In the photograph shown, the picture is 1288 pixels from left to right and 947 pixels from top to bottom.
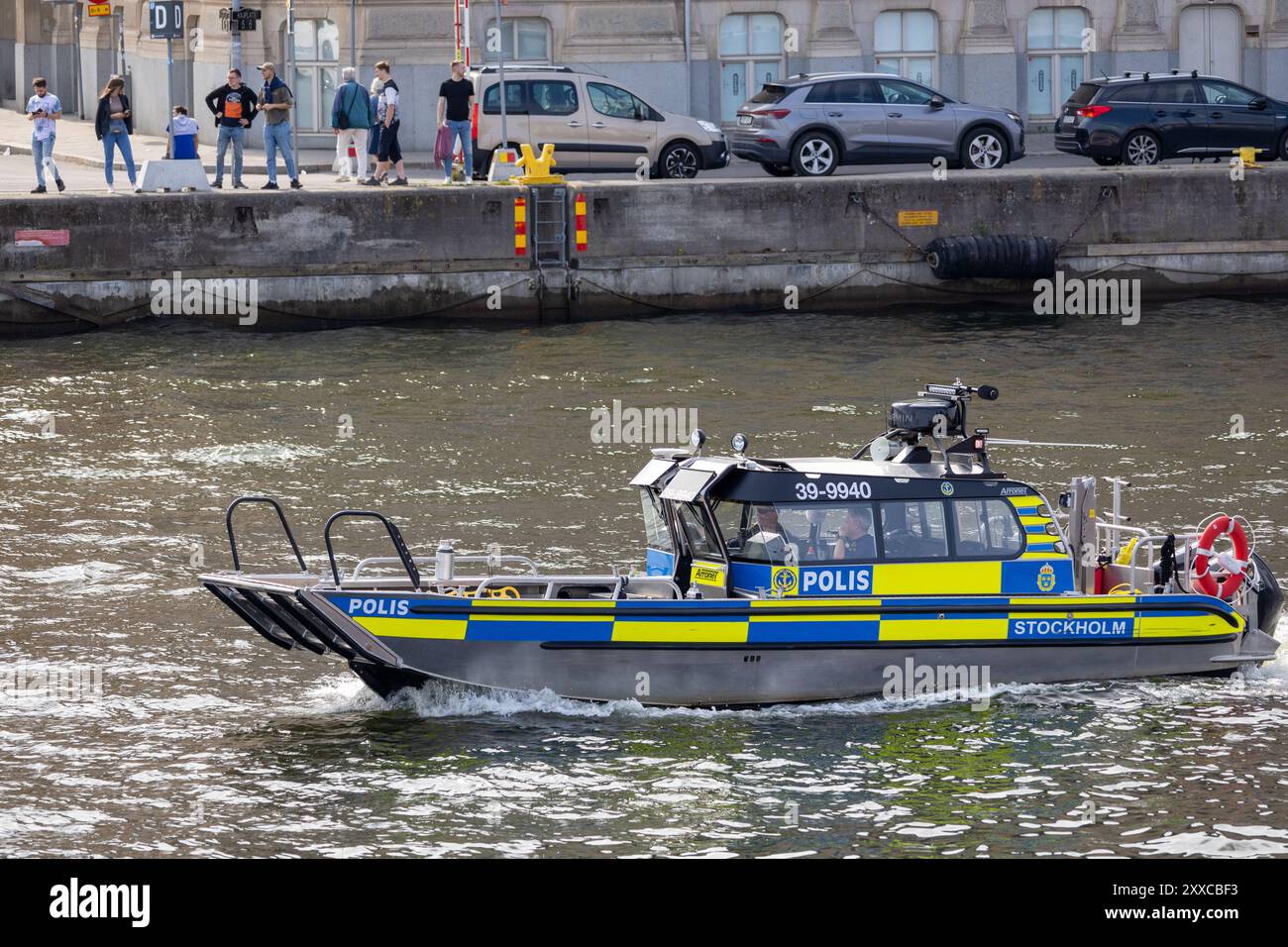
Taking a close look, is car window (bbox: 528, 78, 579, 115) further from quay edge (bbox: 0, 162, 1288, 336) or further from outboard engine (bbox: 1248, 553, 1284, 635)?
outboard engine (bbox: 1248, 553, 1284, 635)

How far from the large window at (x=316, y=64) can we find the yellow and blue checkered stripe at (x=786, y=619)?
2649cm

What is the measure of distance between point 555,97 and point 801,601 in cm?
2019

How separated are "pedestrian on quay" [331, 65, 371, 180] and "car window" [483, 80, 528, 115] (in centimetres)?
207

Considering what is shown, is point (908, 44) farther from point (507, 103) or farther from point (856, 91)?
point (507, 103)

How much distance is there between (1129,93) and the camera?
1416 inches

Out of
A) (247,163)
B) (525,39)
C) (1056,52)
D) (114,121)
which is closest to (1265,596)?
(114,121)

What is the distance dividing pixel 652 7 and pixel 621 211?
9973mm

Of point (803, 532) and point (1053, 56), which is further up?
point (1053, 56)

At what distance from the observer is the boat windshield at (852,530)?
16062mm

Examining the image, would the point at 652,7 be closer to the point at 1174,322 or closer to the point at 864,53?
the point at 864,53
